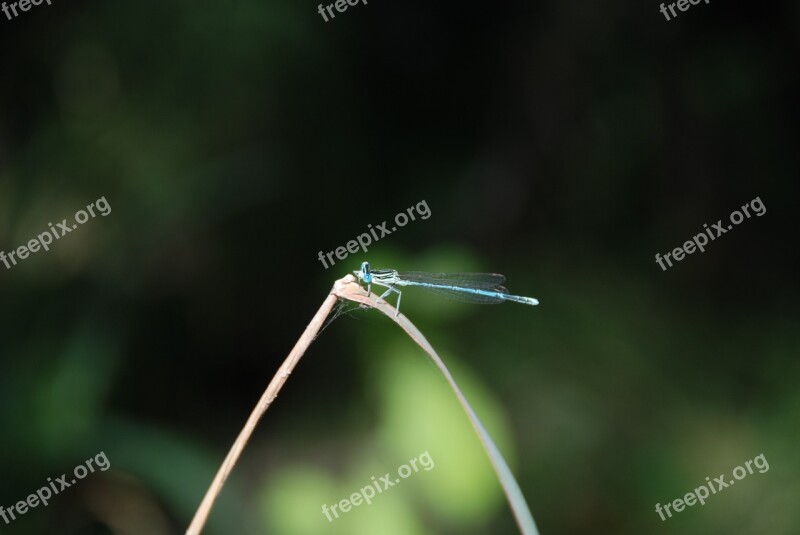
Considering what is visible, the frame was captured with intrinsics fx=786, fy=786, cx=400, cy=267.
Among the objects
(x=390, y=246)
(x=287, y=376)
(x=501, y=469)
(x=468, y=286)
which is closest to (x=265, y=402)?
(x=287, y=376)

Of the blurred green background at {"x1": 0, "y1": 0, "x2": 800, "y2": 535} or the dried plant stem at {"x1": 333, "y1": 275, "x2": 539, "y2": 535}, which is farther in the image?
the blurred green background at {"x1": 0, "y1": 0, "x2": 800, "y2": 535}

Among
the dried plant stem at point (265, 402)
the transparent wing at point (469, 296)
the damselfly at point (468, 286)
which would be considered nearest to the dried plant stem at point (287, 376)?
the dried plant stem at point (265, 402)

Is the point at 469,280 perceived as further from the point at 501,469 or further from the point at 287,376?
the point at 501,469

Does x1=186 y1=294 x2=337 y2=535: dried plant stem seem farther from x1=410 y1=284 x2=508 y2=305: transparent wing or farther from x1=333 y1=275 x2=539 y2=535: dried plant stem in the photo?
x1=410 y1=284 x2=508 y2=305: transparent wing

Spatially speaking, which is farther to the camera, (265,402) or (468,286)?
(468,286)

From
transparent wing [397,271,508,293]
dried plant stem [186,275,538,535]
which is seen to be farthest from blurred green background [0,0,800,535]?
dried plant stem [186,275,538,535]

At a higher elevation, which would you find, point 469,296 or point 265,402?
point 469,296

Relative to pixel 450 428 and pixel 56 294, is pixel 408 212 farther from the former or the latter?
pixel 56 294

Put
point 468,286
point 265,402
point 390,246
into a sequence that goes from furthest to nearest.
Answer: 1. point 390,246
2. point 468,286
3. point 265,402

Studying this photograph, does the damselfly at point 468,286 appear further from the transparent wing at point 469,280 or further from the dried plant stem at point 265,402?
the dried plant stem at point 265,402
